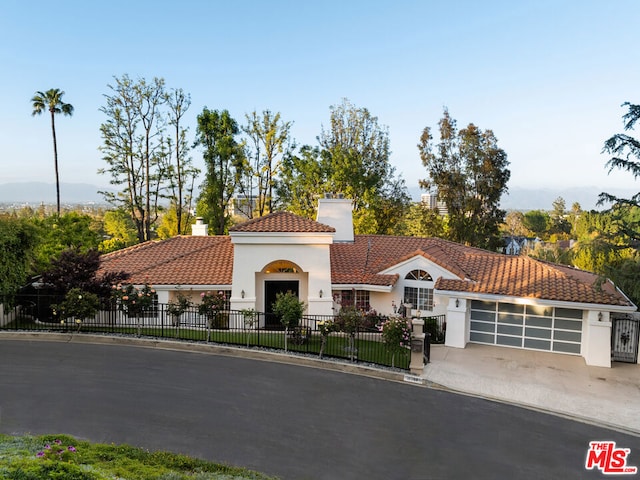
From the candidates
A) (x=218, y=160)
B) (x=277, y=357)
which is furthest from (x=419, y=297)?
(x=218, y=160)

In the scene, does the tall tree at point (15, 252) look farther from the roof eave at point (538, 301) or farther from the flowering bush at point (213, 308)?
the roof eave at point (538, 301)

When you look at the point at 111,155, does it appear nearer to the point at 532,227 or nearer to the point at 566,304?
the point at 566,304

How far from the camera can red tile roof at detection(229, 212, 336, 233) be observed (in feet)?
66.3

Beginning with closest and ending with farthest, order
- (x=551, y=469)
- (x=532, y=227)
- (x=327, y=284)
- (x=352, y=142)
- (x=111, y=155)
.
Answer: (x=551, y=469)
(x=327, y=284)
(x=111, y=155)
(x=352, y=142)
(x=532, y=227)

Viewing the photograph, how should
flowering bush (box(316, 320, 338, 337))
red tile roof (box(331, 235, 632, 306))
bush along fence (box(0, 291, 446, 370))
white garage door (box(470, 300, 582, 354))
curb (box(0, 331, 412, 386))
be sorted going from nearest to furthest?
curb (box(0, 331, 412, 386)) → bush along fence (box(0, 291, 446, 370)) → flowering bush (box(316, 320, 338, 337)) → red tile roof (box(331, 235, 632, 306)) → white garage door (box(470, 300, 582, 354))

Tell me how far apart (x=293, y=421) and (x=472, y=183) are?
126ft

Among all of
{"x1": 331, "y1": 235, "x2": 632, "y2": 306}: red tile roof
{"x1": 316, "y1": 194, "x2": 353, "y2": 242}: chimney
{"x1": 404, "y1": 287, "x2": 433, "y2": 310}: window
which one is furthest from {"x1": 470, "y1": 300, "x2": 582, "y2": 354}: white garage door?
{"x1": 316, "y1": 194, "x2": 353, "y2": 242}: chimney

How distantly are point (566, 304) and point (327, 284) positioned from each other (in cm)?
979

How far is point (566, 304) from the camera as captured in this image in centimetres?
1684

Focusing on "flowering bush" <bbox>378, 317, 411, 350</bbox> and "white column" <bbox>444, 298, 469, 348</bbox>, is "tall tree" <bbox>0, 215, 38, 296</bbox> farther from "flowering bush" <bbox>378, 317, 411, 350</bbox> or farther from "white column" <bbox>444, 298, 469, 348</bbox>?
"white column" <bbox>444, 298, 469, 348</bbox>

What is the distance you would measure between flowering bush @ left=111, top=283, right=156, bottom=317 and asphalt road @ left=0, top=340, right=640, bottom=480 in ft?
12.4

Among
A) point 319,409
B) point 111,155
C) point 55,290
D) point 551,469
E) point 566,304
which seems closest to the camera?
point 551,469

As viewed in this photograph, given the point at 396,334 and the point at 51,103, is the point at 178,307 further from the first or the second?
the point at 51,103

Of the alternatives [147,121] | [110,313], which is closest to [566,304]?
[110,313]
